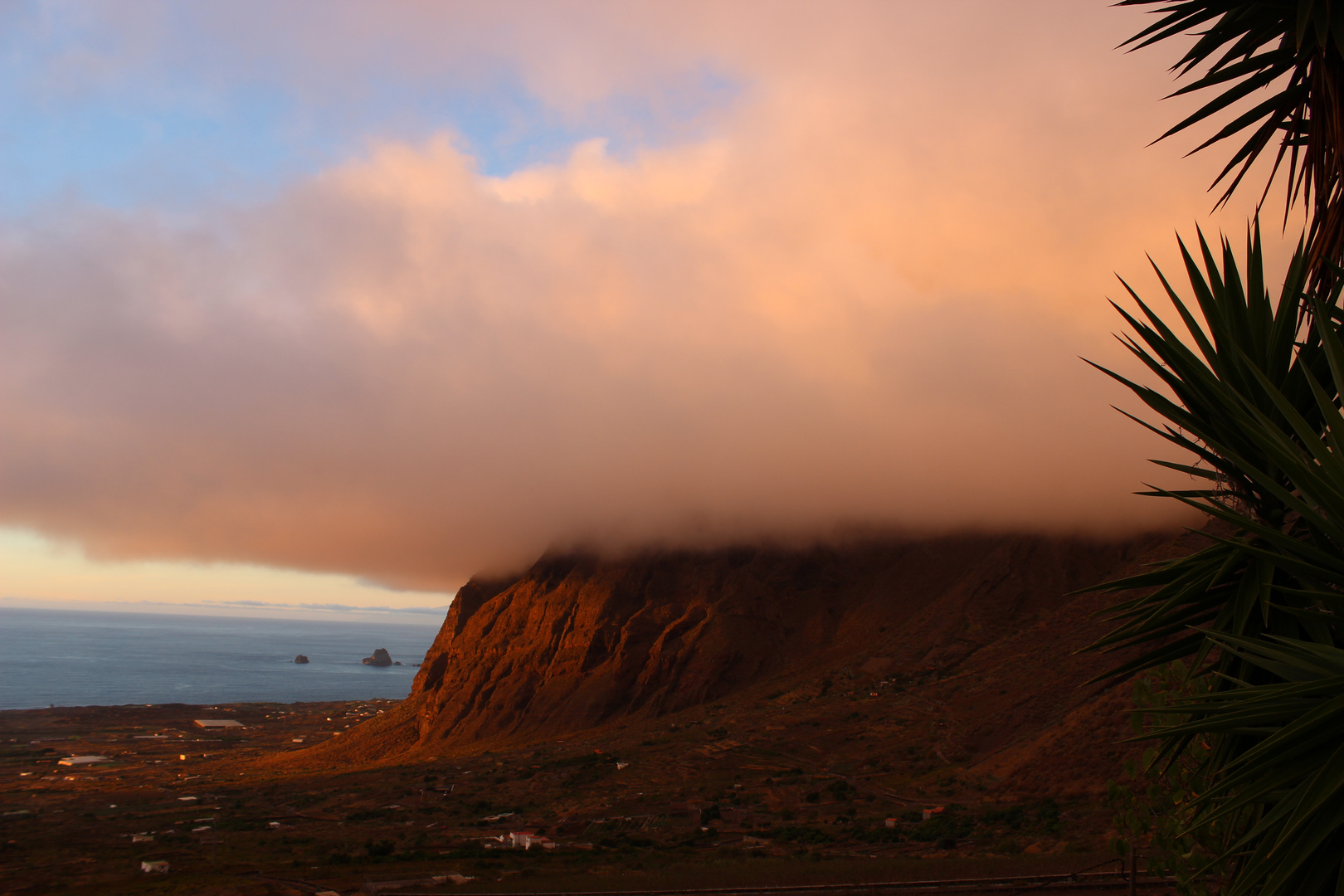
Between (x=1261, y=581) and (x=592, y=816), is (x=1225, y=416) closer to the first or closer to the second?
(x=1261, y=581)

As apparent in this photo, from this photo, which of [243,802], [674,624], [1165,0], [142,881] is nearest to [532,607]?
[674,624]

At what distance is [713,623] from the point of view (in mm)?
80250

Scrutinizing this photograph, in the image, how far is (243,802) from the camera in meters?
56.3

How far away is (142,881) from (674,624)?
52686 millimetres

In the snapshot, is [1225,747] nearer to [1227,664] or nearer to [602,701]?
[1227,664]

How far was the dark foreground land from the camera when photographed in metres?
28.8

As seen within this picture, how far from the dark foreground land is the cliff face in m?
6.84

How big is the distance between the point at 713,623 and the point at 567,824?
3930 centimetres

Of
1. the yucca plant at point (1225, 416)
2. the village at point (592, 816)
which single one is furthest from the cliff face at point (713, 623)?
the yucca plant at point (1225, 416)

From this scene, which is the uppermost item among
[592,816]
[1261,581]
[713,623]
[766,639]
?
[1261,581]

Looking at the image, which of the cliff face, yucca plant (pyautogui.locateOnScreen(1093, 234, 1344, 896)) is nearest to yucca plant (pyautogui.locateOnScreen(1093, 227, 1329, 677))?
yucca plant (pyautogui.locateOnScreen(1093, 234, 1344, 896))

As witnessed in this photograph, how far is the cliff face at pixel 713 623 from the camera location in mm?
70250

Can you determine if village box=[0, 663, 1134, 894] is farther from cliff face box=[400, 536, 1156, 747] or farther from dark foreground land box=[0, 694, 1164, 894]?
cliff face box=[400, 536, 1156, 747]

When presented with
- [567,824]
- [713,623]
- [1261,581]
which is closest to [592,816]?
[567,824]
